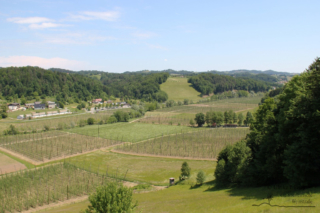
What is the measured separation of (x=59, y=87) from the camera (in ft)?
508

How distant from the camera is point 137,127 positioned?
81.4 metres

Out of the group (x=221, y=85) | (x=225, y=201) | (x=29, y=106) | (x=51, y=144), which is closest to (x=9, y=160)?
(x=51, y=144)

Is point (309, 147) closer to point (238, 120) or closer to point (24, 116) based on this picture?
point (238, 120)

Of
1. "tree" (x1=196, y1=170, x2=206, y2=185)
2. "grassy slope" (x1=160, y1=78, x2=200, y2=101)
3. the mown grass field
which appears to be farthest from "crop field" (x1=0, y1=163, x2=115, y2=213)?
"grassy slope" (x1=160, y1=78, x2=200, y2=101)

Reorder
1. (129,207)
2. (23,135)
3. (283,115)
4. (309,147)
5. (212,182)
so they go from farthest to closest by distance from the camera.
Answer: (23,135), (212,182), (283,115), (309,147), (129,207)

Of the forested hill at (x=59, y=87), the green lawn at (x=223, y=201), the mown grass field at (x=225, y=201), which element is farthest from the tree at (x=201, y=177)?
the forested hill at (x=59, y=87)

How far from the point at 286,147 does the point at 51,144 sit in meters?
53.7

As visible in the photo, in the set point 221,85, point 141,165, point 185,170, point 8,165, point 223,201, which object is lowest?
point 8,165

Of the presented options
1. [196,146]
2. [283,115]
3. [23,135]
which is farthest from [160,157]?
[23,135]

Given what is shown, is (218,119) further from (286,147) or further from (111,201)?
(111,201)

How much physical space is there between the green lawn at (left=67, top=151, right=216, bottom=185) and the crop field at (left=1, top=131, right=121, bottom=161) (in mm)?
5547

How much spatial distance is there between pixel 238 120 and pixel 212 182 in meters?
59.3

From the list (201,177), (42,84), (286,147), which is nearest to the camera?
(286,147)

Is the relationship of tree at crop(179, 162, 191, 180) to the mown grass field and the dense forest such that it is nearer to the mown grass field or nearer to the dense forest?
the mown grass field
